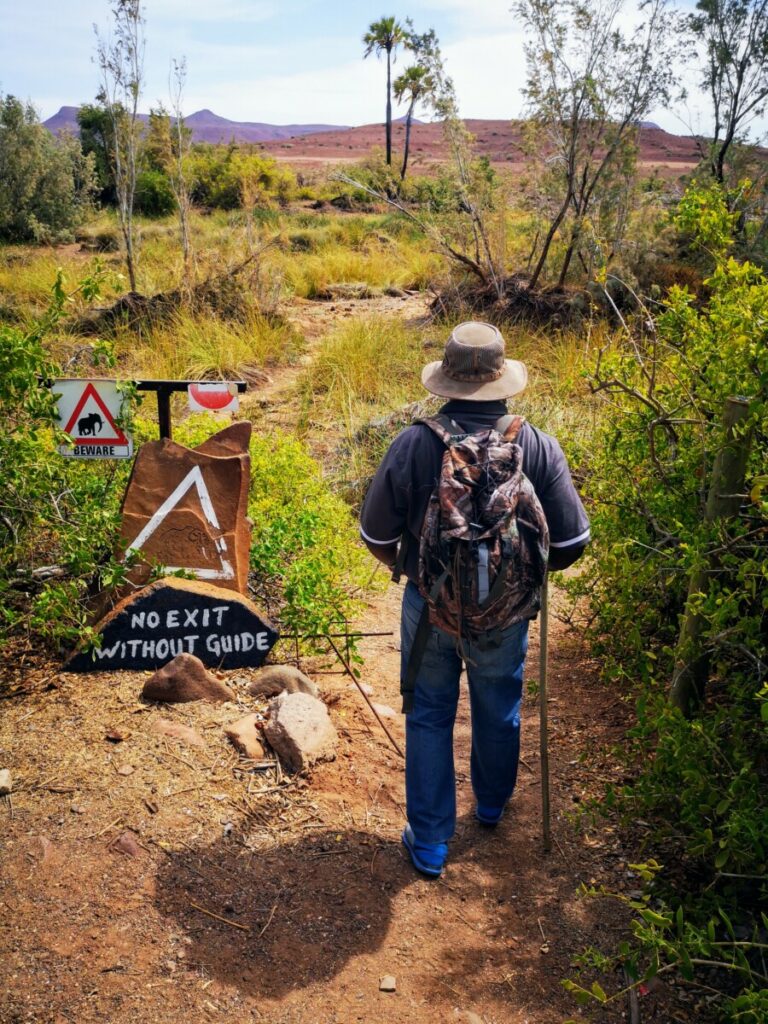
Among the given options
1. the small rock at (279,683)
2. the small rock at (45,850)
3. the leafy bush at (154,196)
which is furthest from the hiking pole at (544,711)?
the leafy bush at (154,196)

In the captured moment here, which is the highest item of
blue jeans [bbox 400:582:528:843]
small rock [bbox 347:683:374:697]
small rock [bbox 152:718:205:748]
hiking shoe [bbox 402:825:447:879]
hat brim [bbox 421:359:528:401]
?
hat brim [bbox 421:359:528:401]

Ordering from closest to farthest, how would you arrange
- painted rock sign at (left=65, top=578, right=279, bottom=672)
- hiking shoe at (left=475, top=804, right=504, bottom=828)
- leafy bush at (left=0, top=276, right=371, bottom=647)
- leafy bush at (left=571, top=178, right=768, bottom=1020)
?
1. leafy bush at (left=571, top=178, right=768, bottom=1020)
2. hiking shoe at (left=475, top=804, right=504, bottom=828)
3. leafy bush at (left=0, top=276, right=371, bottom=647)
4. painted rock sign at (left=65, top=578, right=279, bottom=672)

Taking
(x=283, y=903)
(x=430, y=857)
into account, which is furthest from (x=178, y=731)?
(x=430, y=857)

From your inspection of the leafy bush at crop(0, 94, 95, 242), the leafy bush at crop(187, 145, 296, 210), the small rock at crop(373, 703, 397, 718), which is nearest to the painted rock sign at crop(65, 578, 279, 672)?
the small rock at crop(373, 703, 397, 718)

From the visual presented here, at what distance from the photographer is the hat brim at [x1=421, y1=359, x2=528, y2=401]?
2863 millimetres

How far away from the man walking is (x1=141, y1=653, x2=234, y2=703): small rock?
1092 mm

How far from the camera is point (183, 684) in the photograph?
3.80m

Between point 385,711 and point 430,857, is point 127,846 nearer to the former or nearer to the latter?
point 430,857

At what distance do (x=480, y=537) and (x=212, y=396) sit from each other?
205cm

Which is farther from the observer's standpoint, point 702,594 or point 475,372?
point 475,372

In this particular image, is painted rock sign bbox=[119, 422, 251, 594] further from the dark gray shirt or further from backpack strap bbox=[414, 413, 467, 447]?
backpack strap bbox=[414, 413, 467, 447]

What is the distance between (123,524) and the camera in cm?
412

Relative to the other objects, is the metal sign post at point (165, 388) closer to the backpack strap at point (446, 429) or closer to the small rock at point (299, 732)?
the small rock at point (299, 732)

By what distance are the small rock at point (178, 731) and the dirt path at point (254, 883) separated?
0.10 ft
